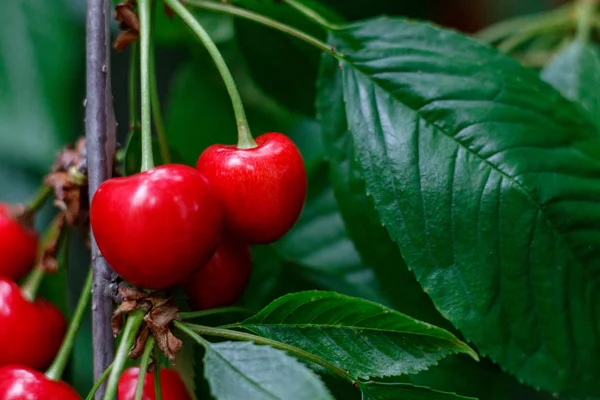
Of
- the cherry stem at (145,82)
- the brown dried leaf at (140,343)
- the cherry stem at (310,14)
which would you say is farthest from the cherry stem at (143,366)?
the cherry stem at (310,14)

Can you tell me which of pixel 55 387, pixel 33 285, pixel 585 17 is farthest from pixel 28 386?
pixel 585 17

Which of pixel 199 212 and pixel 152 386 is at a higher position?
pixel 199 212

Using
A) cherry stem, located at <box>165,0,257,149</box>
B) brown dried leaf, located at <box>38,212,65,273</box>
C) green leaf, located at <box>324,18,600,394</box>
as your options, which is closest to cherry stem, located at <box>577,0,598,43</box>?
green leaf, located at <box>324,18,600,394</box>

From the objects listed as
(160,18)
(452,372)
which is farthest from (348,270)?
(160,18)

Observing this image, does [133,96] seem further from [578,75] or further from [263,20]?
[578,75]

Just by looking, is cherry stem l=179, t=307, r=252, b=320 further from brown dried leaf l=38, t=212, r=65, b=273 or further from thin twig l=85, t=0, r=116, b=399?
brown dried leaf l=38, t=212, r=65, b=273

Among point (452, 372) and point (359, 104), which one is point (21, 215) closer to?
point (359, 104)
